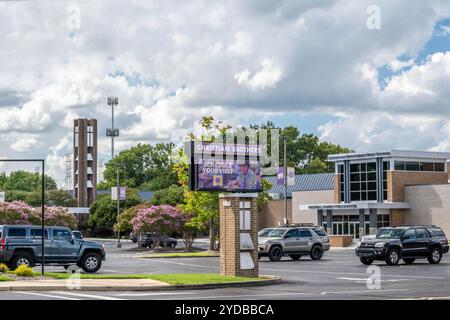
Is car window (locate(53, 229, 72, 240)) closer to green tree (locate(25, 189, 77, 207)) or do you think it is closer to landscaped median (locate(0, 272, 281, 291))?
landscaped median (locate(0, 272, 281, 291))

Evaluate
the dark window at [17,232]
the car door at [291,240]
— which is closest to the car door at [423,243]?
the car door at [291,240]

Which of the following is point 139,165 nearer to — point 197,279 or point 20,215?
point 20,215

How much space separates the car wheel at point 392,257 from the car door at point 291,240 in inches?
280

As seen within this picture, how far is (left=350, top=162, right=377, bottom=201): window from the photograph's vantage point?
7262cm

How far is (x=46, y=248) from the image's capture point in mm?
31859

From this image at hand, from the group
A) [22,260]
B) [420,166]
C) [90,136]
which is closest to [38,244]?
[22,260]

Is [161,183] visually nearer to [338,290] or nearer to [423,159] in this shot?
[423,159]

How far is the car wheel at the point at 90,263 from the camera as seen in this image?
3250 cm

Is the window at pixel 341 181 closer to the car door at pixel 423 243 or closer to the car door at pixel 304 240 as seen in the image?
the car door at pixel 304 240

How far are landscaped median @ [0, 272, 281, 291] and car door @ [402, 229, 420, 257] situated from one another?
38.1 ft

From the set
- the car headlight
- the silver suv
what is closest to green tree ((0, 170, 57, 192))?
the silver suv

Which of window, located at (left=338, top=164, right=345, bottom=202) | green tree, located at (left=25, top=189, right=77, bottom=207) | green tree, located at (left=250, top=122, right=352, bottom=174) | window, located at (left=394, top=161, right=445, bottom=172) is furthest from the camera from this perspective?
green tree, located at (left=250, top=122, right=352, bottom=174)
